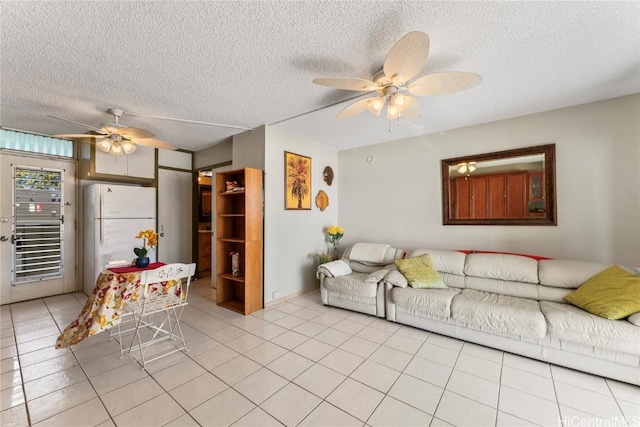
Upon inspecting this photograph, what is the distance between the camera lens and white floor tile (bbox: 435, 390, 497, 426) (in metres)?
1.59

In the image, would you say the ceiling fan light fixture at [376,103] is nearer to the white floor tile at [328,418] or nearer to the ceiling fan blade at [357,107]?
the ceiling fan blade at [357,107]

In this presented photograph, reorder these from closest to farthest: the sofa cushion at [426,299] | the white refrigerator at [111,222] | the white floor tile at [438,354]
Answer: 1. the white floor tile at [438,354]
2. the sofa cushion at [426,299]
3. the white refrigerator at [111,222]

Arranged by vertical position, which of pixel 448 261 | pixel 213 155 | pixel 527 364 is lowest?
pixel 527 364

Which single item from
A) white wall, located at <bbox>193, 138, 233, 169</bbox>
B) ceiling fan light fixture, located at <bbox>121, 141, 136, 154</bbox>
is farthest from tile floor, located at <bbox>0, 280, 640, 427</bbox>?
white wall, located at <bbox>193, 138, 233, 169</bbox>

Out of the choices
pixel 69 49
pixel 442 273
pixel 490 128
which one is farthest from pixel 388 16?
pixel 442 273

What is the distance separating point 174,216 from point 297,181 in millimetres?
2657

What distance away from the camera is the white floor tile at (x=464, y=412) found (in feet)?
5.21

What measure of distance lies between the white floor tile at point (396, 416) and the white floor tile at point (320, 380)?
1.22 feet

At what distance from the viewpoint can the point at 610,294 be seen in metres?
2.10

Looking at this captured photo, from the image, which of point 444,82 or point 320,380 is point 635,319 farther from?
point 320,380

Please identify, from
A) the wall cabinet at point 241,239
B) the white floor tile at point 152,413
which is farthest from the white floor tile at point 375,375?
the wall cabinet at point 241,239

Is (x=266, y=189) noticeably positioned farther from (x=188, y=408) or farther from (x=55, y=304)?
(x=55, y=304)

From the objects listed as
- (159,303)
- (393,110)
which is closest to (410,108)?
(393,110)

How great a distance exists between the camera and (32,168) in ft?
12.3
